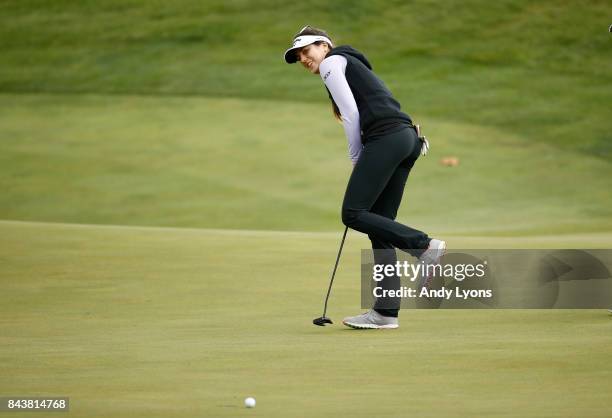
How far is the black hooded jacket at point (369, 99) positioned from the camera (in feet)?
22.5

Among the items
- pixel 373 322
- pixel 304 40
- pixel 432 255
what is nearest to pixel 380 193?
pixel 432 255

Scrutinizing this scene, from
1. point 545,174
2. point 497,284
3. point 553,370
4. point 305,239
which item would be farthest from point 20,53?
point 553,370

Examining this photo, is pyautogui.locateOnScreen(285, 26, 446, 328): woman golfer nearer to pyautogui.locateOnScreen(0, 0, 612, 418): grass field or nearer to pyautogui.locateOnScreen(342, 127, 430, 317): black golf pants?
pyautogui.locateOnScreen(342, 127, 430, 317): black golf pants

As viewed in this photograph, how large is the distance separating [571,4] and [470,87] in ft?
18.8

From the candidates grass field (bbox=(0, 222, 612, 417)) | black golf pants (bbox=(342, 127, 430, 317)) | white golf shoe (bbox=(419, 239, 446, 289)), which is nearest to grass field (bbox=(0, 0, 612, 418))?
grass field (bbox=(0, 222, 612, 417))

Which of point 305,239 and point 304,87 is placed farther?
point 304,87

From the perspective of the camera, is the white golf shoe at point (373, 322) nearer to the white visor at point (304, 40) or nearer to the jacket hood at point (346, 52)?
the jacket hood at point (346, 52)

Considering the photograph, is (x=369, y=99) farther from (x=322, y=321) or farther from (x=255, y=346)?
(x=255, y=346)

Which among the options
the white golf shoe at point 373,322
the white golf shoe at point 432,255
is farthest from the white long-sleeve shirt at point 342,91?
the white golf shoe at point 373,322

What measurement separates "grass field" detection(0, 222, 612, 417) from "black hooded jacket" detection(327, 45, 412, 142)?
1140 mm

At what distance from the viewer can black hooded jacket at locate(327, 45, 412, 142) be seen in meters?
6.84

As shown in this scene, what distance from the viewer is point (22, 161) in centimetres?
2022

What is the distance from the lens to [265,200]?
1806 cm

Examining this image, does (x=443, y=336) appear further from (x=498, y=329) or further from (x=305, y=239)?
(x=305, y=239)
